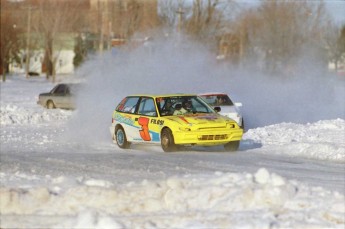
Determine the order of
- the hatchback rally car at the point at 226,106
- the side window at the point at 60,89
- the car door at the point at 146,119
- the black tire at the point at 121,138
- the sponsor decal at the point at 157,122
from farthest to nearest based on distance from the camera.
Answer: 1. the side window at the point at 60,89
2. the hatchback rally car at the point at 226,106
3. the black tire at the point at 121,138
4. the car door at the point at 146,119
5. the sponsor decal at the point at 157,122

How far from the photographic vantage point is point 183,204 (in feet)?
33.6

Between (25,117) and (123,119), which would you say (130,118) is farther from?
(25,117)

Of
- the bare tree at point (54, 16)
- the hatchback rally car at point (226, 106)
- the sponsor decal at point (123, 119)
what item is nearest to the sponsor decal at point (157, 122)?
the sponsor decal at point (123, 119)

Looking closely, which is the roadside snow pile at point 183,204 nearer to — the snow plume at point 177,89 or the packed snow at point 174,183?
the packed snow at point 174,183

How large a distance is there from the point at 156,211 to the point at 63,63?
118 metres

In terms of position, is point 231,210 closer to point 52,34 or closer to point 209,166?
point 209,166

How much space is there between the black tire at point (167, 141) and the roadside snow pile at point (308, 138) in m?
2.49

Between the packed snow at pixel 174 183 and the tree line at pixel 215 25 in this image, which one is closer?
the packed snow at pixel 174 183

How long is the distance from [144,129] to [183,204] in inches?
353

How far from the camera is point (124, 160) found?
16656 mm

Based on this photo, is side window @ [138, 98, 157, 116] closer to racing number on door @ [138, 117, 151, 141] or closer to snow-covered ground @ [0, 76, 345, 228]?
racing number on door @ [138, 117, 151, 141]

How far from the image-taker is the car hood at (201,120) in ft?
59.4


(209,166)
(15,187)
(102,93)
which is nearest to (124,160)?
(209,166)

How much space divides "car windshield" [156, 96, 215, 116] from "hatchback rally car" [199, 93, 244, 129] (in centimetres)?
405
